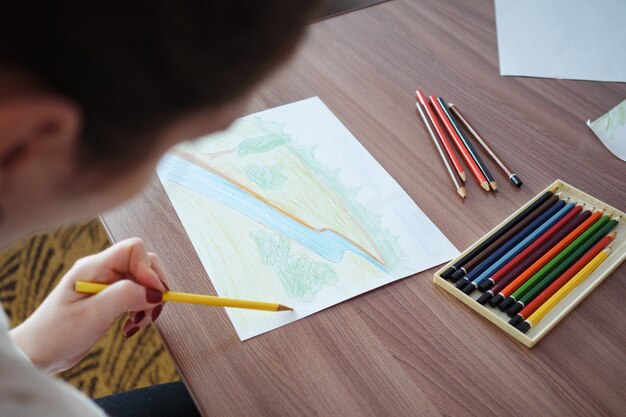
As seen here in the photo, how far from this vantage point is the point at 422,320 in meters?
0.59

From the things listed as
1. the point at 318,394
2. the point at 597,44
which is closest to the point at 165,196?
the point at 318,394

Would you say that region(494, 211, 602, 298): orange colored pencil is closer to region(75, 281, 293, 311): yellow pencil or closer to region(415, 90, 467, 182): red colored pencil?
region(415, 90, 467, 182): red colored pencil

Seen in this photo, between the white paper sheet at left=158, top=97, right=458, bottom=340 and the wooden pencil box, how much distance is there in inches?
1.8

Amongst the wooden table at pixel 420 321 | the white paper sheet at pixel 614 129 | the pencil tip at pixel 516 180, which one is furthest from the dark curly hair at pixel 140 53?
the white paper sheet at pixel 614 129

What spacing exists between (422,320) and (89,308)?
1.02 ft

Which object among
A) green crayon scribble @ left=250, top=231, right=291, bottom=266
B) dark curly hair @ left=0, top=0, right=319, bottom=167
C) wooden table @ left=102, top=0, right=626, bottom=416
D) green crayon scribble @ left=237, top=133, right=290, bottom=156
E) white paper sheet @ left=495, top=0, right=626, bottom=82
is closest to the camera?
dark curly hair @ left=0, top=0, right=319, bottom=167

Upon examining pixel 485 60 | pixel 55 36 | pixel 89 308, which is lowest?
pixel 89 308

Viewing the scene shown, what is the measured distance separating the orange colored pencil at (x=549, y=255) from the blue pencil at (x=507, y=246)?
0.10 feet

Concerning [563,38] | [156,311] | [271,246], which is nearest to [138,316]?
[156,311]

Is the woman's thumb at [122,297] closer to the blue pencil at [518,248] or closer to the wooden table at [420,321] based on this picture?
the wooden table at [420,321]

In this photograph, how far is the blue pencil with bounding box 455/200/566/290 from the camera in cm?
61

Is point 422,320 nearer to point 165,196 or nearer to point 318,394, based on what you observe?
point 318,394

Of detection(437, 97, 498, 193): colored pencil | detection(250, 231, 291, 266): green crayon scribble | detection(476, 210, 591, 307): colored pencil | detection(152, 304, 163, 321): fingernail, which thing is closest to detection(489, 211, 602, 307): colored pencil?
detection(476, 210, 591, 307): colored pencil

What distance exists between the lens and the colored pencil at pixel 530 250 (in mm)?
605
